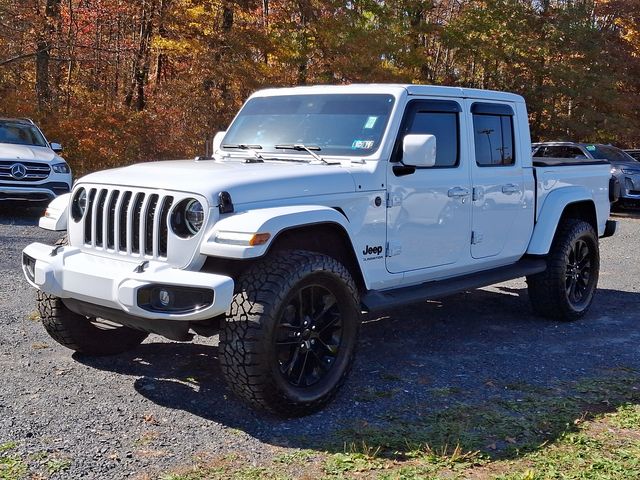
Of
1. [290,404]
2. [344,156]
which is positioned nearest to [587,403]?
[290,404]

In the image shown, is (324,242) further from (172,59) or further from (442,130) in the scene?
(172,59)

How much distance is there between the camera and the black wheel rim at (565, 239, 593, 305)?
6883 mm

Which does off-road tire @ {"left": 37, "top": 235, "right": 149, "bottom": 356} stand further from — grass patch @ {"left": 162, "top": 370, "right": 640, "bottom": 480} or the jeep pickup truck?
grass patch @ {"left": 162, "top": 370, "right": 640, "bottom": 480}

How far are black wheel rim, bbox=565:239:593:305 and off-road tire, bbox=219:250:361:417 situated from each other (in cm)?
330

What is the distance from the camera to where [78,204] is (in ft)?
15.6

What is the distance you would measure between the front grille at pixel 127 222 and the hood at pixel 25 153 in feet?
26.7

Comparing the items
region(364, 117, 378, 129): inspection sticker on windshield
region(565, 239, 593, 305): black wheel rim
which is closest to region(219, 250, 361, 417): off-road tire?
region(364, 117, 378, 129): inspection sticker on windshield

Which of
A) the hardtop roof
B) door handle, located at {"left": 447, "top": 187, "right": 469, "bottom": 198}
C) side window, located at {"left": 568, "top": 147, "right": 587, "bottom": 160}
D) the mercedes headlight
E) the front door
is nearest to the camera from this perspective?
the front door

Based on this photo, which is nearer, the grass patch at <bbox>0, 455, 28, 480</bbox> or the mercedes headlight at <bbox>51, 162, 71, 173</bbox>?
the grass patch at <bbox>0, 455, 28, 480</bbox>

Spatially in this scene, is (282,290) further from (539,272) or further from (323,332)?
(539,272)

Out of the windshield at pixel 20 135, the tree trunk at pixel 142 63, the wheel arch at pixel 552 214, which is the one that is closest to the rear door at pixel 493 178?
the wheel arch at pixel 552 214

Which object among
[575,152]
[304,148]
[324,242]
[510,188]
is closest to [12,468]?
[324,242]

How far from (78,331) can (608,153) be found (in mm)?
16106

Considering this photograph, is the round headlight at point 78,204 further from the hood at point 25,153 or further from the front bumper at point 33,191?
the hood at point 25,153
